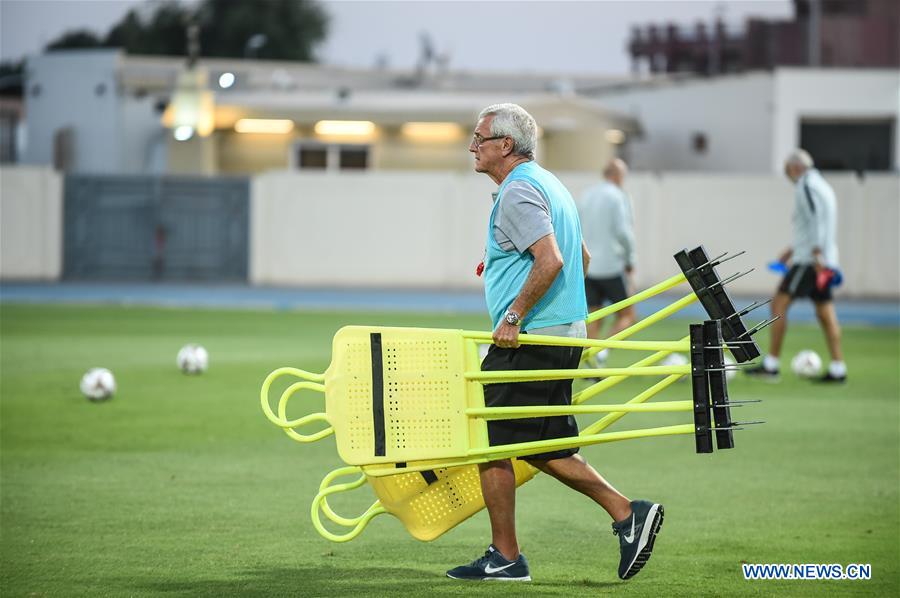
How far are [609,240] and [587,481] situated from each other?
8161 millimetres

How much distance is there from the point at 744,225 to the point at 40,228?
1550cm

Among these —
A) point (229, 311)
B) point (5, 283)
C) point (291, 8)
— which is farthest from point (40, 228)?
point (291, 8)

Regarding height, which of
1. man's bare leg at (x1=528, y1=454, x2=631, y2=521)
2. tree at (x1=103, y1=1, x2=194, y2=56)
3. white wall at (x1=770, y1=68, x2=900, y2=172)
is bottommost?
man's bare leg at (x1=528, y1=454, x2=631, y2=521)

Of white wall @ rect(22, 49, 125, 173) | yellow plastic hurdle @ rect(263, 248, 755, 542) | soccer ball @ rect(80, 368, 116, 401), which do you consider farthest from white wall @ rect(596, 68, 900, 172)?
yellow plastic hurdle @ rect(263, 248, 755, 542)

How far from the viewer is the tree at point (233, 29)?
281 feet

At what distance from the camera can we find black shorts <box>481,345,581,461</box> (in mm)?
6262

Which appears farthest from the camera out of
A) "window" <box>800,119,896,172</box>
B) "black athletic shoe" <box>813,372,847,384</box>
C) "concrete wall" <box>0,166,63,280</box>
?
"window" <box>800,119,896,172</box>

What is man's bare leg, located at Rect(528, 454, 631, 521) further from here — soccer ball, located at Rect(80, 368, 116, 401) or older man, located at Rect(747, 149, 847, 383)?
older man, located at Rect(747, 149, 847, 383)

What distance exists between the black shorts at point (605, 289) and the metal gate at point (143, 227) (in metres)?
17.2

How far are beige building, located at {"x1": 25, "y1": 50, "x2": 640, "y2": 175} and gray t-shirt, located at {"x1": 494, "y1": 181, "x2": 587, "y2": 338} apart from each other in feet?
95.1

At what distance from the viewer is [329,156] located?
125 ft

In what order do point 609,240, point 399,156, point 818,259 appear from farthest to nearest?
point 399,156
point 609,240
point 818,259

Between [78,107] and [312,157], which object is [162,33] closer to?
[78,107]

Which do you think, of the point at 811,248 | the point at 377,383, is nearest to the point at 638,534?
the point at 377,383
